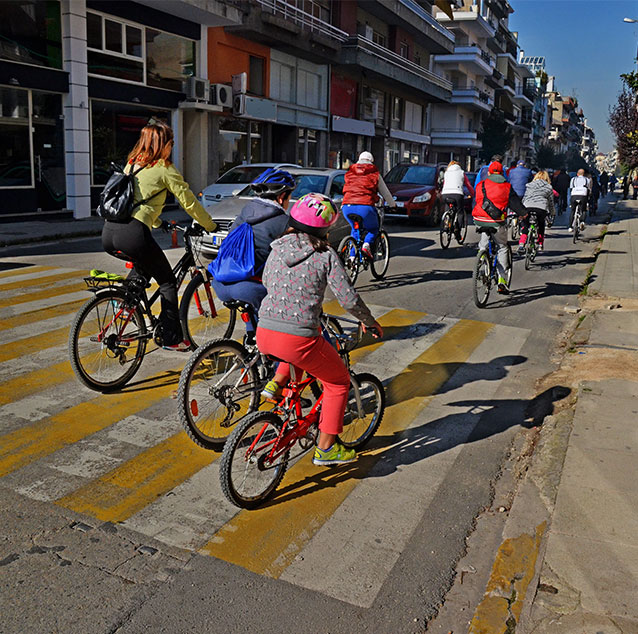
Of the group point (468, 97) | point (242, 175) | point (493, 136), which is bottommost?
point (242, 175)

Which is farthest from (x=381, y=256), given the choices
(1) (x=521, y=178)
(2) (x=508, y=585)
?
(2) (x=508, y=585)

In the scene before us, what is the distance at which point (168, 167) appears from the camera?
5578 mm

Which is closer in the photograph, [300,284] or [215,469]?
[300,284]

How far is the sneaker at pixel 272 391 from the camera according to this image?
163 inches

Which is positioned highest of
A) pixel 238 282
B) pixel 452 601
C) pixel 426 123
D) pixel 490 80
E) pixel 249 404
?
pixel 490 80

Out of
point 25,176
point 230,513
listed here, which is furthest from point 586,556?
point 25,176

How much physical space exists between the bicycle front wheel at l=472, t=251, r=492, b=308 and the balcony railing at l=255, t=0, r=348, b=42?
64.8ft

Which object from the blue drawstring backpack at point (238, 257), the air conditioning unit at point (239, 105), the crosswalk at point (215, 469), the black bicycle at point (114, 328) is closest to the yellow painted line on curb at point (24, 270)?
the crosswalk at point (215, 469)

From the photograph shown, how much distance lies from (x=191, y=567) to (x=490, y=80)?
70738 millimetres

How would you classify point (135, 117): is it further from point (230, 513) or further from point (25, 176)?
point (230, 513)

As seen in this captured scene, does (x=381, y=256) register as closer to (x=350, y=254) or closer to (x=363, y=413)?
(x=350, y=254)

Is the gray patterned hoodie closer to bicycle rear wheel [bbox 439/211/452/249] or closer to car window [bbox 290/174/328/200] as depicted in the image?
car window [bbox 290/174/328/200]

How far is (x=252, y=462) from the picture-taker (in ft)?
13.0

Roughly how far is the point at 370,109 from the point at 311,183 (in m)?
27.5
